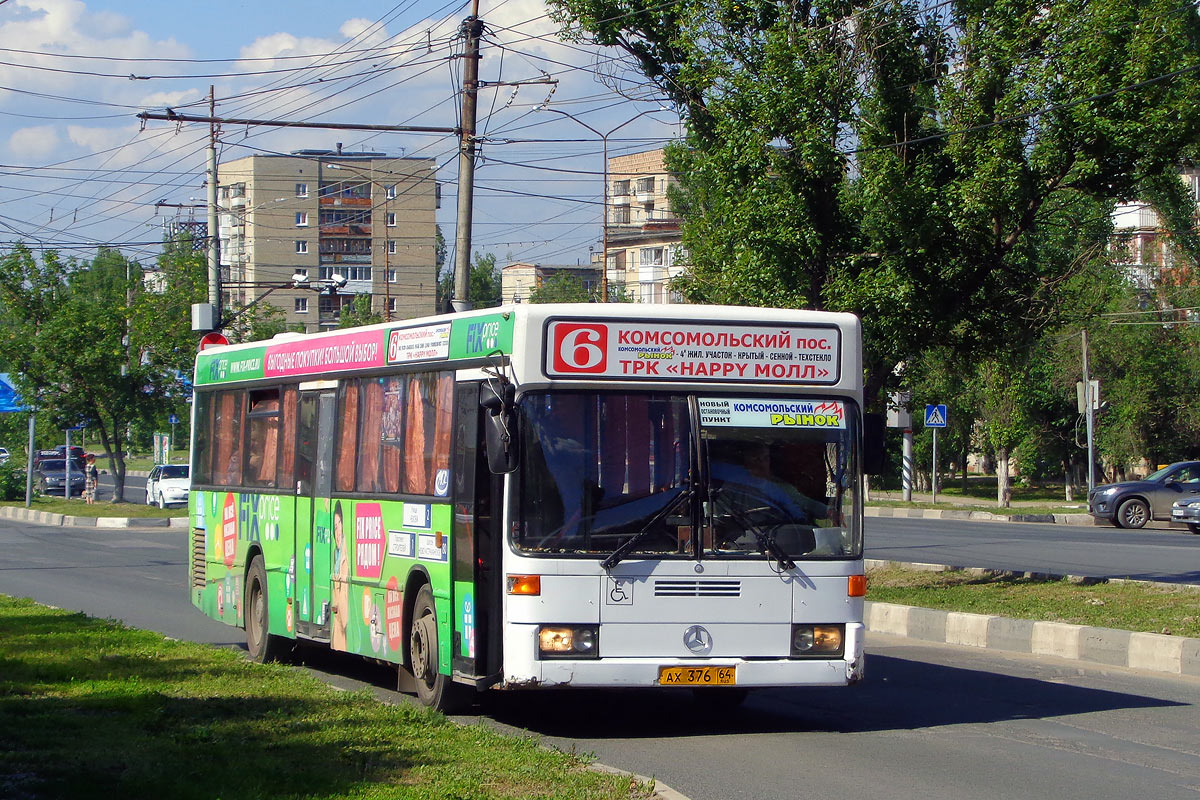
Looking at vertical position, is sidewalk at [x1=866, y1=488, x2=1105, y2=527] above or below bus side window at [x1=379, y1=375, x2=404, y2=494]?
below

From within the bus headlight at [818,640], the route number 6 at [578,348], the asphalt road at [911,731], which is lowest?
the asphalt road at [911,731]

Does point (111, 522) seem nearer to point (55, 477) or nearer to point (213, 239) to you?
point (213, 239)

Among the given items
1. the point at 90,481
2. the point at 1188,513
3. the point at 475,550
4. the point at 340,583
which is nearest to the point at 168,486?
the point at 90,481

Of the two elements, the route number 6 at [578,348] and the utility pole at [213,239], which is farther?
the utility pole at [213,239]

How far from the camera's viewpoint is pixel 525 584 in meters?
8.84

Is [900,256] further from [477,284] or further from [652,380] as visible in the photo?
[477,284]

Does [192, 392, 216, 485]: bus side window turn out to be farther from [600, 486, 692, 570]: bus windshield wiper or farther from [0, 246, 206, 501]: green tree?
[0, 246, 206, 501]: green tree

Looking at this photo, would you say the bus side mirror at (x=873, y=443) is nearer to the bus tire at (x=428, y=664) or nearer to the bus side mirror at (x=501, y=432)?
the bus side mirror at (x=501, y=432)

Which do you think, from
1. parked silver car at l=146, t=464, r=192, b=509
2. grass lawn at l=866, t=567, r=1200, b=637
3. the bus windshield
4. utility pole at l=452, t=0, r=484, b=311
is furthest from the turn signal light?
parked silver car at l=146, t=464, r=192, b=509

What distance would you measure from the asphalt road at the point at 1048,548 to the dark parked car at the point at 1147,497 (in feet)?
1.31

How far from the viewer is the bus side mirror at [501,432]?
8.70 metres

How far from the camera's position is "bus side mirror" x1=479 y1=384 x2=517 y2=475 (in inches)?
343

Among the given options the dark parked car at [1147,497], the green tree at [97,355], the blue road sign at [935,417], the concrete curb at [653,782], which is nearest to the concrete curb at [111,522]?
the green tree at [97,355]

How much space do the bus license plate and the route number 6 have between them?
1933 millimetres
